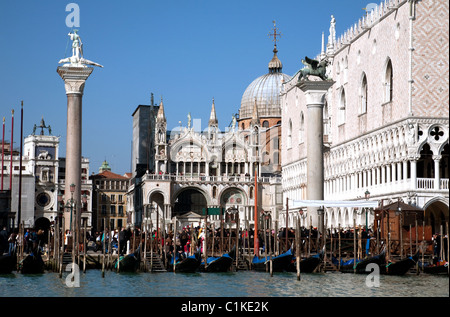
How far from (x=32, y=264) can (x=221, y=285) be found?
210 inches

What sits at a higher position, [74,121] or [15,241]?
[74,121]

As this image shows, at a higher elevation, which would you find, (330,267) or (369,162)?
(369,162)

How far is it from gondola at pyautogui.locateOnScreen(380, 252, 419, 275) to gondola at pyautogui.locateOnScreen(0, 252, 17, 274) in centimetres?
944

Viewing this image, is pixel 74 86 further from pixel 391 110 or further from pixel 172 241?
pixel 391 110

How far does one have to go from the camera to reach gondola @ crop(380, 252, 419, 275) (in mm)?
24312

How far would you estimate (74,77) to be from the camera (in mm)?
30719

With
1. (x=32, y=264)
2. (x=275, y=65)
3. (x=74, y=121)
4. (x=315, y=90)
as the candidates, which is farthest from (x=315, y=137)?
(x=275, y=65)

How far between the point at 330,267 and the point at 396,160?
394 inches

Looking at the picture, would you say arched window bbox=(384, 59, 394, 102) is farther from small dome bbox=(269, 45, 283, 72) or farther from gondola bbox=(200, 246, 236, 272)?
small dome bbox=(269, 45, 283, 72)

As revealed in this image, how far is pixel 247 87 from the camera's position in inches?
2625

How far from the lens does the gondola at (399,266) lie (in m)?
24.3

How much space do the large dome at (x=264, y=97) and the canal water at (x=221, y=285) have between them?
39273 mm
